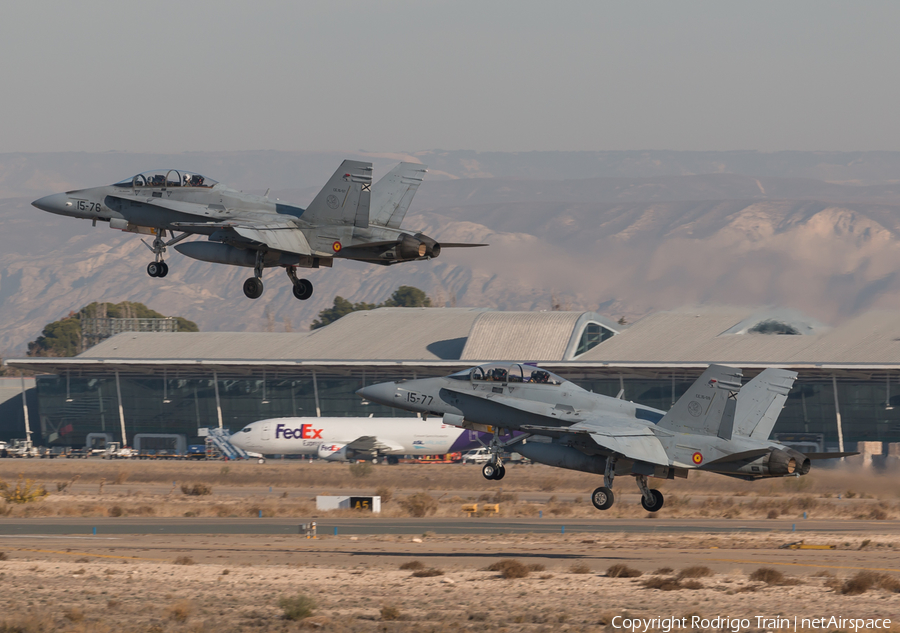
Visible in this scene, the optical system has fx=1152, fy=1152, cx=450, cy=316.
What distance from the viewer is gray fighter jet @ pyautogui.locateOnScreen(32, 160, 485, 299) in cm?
3219

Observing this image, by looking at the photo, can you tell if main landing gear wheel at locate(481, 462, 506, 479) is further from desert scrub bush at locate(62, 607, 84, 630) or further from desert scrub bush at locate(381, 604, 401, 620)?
desert scrub bush at locate(62, 607, 84, 630)

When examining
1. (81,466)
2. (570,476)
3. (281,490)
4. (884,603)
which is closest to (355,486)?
(281,490)

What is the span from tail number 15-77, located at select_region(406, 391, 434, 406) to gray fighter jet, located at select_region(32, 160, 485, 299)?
10.2 m

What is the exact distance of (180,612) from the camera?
1326 inches

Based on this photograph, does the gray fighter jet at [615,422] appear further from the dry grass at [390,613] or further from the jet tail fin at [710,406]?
the dry grass at [390,613]

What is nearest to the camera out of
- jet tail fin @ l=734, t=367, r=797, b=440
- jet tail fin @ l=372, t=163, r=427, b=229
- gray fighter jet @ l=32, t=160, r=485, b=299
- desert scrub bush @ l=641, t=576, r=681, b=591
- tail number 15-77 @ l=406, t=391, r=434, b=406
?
gray fighter jet @ l=32, t=160, r=485, b=299

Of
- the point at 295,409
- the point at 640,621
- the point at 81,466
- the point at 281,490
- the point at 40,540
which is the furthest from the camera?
the point at 295,409

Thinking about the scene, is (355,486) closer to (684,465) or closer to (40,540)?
(40,540)

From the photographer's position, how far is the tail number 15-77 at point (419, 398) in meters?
43.0

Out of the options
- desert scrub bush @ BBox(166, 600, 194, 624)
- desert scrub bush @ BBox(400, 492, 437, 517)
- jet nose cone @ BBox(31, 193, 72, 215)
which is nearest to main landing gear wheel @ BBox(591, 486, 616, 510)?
desert scrub bush @ BBox(166, 600, 194, 624)

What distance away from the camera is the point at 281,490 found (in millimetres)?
87688

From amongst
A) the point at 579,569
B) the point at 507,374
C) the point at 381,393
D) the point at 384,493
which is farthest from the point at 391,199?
the point at 384,493

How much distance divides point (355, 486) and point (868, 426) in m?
45.8

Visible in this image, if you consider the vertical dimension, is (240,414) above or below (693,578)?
above
